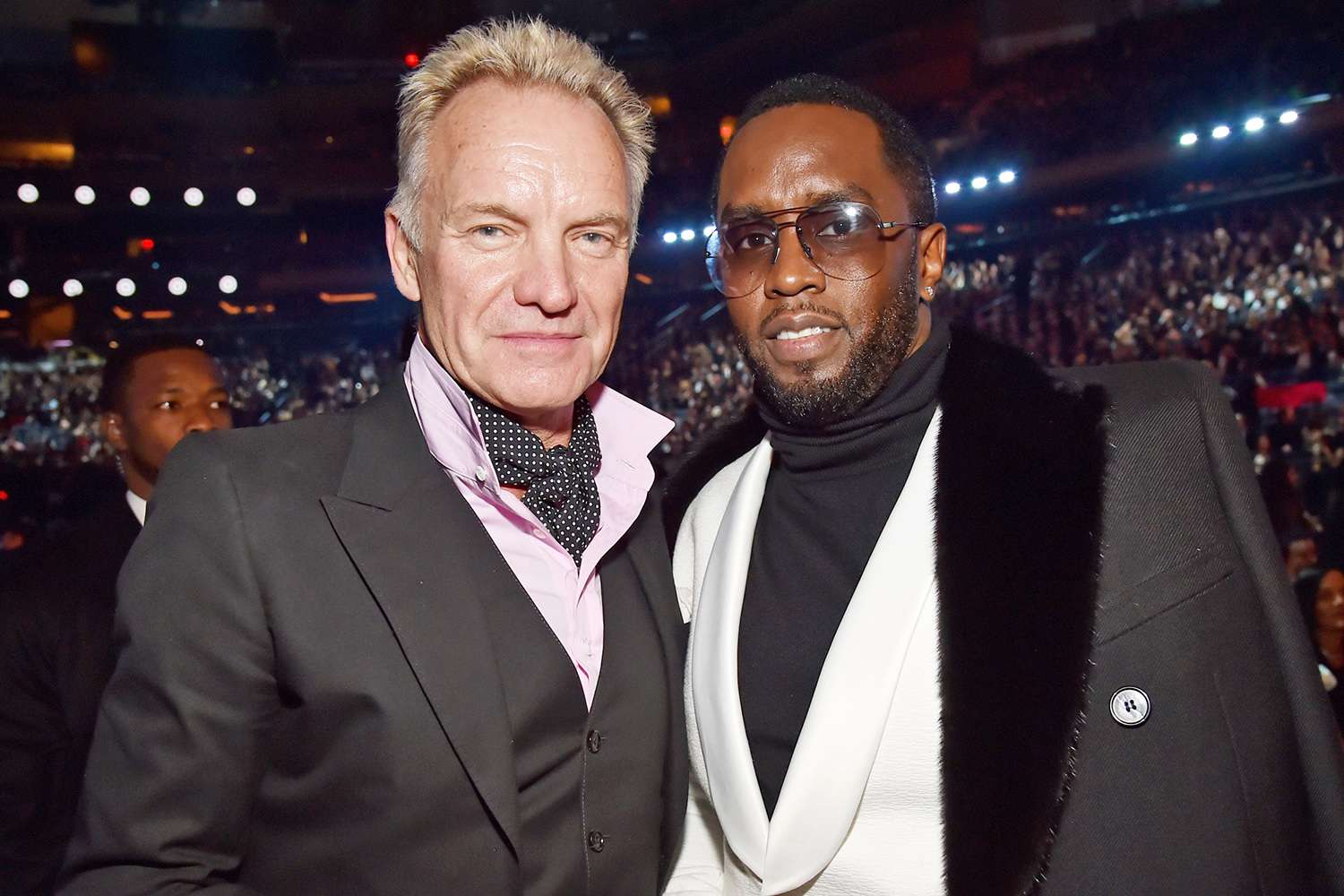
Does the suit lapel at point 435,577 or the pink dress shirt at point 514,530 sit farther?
the pink dress shirt at point 514,530

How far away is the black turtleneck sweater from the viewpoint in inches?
68.9

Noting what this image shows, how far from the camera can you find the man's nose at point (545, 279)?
1.47 meters

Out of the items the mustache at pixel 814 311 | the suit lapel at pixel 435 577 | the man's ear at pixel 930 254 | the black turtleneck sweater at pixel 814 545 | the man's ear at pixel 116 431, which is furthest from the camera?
the man's ear at pixel 116 431

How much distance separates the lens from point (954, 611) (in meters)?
1.56

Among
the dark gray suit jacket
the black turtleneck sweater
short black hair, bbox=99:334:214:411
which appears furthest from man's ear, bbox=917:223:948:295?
short black hair, bbox=99:334:214:411

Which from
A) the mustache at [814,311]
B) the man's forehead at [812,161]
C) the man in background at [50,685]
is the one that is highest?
the man's forehead at [812,161]

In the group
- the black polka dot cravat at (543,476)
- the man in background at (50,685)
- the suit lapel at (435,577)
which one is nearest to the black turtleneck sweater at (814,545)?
the black polka dot cravat at (543,476)

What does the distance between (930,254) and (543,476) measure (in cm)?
99

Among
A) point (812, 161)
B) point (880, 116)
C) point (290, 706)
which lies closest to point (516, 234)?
point (812, 161)

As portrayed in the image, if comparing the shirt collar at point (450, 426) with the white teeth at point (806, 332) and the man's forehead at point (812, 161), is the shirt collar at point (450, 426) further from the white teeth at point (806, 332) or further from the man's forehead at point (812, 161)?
the man's forehead at point (812, 161)

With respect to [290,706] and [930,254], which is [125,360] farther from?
[930,254]

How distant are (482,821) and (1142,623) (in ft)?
3.42

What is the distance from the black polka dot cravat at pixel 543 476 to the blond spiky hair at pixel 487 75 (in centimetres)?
33

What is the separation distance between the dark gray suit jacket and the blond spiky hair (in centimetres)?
51
